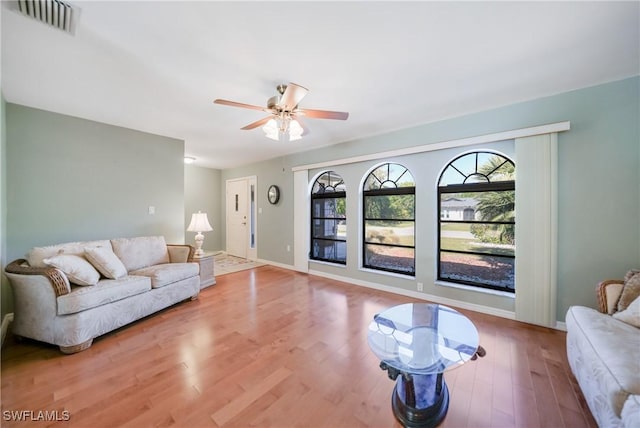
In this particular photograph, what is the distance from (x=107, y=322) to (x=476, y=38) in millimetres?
3854

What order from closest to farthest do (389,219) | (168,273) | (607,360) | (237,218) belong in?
(607,360) < (168,273) < (389,219) < (237,218)

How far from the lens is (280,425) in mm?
1359

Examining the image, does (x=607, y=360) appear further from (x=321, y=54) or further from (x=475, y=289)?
(x=321, y=54)

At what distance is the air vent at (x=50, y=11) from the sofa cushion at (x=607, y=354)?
11.6ft

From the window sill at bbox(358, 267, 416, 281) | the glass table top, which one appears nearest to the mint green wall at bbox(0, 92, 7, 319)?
the glass table top

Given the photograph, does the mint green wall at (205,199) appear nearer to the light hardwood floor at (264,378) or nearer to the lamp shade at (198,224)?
the lamp shade at (198,224)

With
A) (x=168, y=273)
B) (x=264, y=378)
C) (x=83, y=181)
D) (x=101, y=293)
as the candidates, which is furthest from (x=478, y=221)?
(x=83, y=181)

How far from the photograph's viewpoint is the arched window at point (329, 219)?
4309 millimetres

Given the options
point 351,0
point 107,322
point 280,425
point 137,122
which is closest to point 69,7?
point 351,0

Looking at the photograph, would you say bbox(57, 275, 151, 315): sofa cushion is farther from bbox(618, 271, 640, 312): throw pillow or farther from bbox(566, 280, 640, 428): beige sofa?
bbox(618, 271, 640, 312): throw pillow

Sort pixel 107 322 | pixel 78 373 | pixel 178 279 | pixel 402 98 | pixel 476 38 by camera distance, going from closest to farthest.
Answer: pixel 476 38, pixel 78 373, pixel 107 322, pixel 402 98, pixel 178 279

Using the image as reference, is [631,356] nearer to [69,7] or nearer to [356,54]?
[356,54]

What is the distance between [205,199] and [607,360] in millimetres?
6860

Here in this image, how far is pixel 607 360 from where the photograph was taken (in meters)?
1.29
